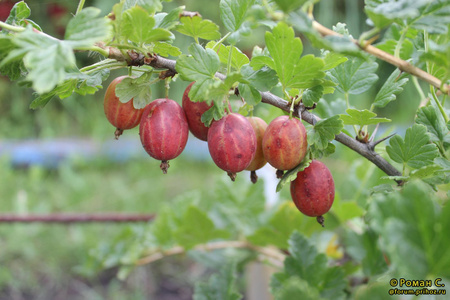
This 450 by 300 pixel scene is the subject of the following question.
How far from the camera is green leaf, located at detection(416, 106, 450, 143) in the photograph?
0.54 m

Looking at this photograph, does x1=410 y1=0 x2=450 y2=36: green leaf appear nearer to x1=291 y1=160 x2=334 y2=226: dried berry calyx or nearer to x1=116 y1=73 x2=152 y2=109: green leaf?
x1=291 y1=160 x2=334 y2=226: dried berry calyx

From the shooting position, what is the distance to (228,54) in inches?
20.2

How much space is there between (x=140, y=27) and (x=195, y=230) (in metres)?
0.53

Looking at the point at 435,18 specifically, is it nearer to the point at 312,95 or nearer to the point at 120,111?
the point at 312,95

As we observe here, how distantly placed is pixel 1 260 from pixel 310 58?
5.04ft

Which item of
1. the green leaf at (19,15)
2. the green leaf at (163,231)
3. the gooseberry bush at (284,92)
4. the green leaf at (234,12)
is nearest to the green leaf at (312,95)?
the gooseberry bush at (284,92)

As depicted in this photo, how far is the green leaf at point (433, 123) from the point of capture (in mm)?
538

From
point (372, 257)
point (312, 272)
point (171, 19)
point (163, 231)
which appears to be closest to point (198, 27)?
point (171, 19)

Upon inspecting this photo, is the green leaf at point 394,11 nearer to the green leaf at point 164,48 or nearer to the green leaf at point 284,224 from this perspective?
the green leaf at point 164,48

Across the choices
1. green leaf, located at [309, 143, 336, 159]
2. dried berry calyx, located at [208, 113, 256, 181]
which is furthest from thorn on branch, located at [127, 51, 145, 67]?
green leaf, located at [309, 143, 336, 159]

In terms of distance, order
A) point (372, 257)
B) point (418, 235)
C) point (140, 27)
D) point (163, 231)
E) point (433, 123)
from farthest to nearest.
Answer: point (163, 231), point (372, 257), point (433, 123), point (140, 27), point (418, 235)

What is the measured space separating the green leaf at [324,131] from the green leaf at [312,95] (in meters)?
0.03

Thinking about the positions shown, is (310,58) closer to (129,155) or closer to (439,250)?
(439,250)

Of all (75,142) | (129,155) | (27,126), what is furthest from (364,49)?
(27,126)
